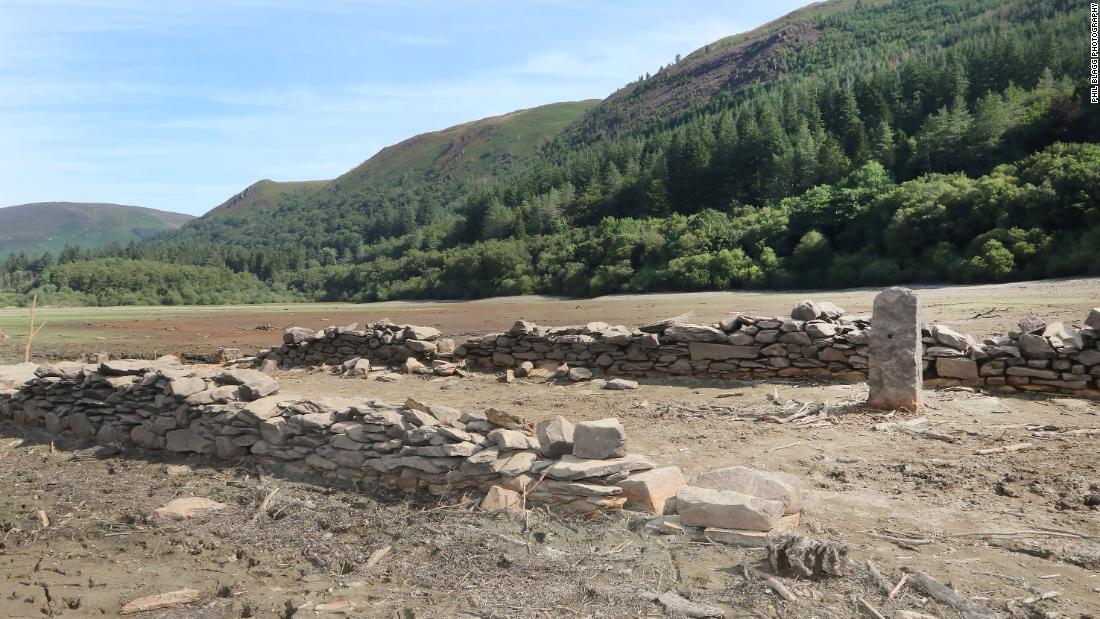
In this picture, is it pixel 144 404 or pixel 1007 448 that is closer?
pixel 1007 448

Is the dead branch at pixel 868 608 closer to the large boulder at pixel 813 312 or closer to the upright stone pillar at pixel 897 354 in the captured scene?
the upright stone pillar at pixel 897 354

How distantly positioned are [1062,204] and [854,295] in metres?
9.68

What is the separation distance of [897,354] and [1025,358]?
2.22 metres

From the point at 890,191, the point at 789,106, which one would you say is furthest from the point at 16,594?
the point at 789,106

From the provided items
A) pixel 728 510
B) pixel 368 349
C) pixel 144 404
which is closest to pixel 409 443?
pixel 728 510

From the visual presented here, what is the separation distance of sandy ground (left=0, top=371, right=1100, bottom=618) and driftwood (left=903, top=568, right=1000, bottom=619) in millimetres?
76

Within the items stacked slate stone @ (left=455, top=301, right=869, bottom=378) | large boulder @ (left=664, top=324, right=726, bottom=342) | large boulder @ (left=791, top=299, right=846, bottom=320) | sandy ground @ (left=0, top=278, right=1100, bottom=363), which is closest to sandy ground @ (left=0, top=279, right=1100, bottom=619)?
stacked slate stone @ (left=455, top=301, right=869, bottom=378)

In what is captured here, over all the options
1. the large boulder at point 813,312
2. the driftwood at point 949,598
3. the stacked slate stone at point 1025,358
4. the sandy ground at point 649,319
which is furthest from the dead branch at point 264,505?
the sandy ground at point 649,319

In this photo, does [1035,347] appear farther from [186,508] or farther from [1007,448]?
[186,508]

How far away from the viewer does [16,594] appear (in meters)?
5.21

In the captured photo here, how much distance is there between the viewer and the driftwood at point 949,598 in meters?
3.95

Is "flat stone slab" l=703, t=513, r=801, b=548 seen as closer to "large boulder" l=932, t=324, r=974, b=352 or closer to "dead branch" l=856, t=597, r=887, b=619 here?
"dead branch" l=856, t=597, r=887, b=619

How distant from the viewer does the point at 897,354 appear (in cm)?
885

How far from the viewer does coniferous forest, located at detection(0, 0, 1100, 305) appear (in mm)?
31453
